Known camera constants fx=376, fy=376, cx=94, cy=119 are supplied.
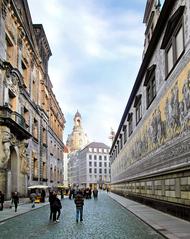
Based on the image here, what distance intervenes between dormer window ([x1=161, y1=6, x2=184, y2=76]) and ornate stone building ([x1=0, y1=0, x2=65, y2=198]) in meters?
12.8

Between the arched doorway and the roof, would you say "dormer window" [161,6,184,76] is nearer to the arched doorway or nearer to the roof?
the arched doorway

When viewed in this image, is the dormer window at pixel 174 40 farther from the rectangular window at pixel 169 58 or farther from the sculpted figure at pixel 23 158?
the sculpted figure at pixel 23 158

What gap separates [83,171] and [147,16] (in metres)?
131

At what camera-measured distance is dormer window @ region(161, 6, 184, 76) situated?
1695 centimetres

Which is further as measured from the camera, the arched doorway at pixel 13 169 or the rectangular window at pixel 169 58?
the arched doorway at pixel 13 169

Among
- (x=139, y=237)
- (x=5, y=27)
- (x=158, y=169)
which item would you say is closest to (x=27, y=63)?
(x=5, y=27)

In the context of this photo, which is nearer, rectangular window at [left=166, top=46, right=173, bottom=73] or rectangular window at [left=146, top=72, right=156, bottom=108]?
rectangular window at [left=166, top=46, right=173, bottom=73]

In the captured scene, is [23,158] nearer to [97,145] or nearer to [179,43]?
[179,43]

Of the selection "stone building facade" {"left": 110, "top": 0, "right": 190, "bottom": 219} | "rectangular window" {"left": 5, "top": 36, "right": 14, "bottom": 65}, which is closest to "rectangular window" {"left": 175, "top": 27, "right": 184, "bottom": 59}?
"stone building facade" {"left": 110, "top": 0, "right": 190, "bottom": 219}

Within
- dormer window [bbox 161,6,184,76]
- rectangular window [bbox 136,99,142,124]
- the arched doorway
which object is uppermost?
dormer window [bbox 161,6,184,76]

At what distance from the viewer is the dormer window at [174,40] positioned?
1695 cm

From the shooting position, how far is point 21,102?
Answer: 35156 millimetres

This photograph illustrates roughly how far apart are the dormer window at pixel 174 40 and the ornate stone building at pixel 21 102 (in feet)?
42.1

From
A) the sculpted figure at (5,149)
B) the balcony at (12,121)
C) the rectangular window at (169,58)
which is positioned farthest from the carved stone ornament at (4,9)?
the rectangular window at (169,58)
